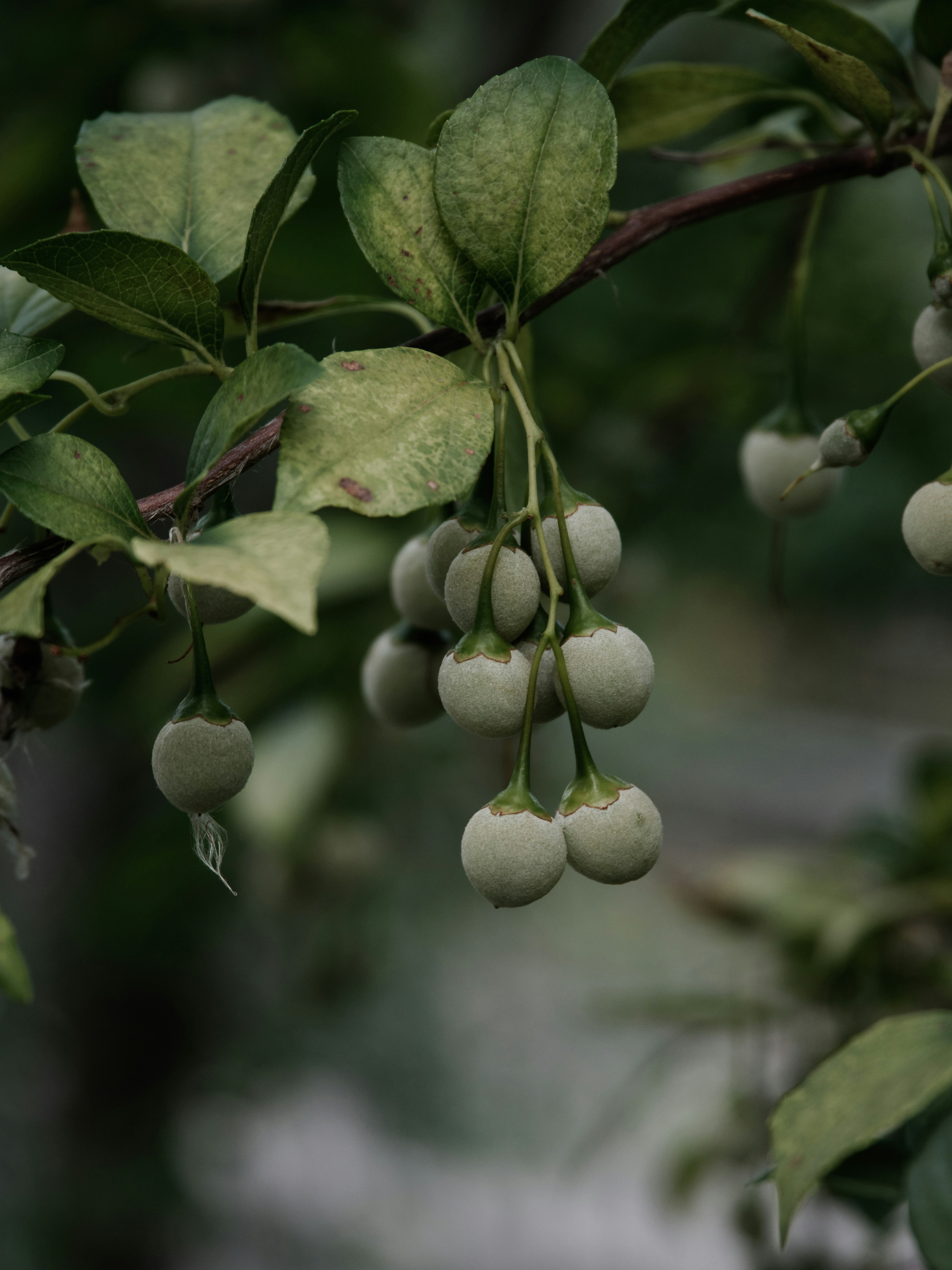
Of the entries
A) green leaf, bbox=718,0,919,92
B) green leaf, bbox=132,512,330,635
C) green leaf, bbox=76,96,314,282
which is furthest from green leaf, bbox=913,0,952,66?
green leaf, bbox=132,512,330,635

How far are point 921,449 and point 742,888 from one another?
419mm

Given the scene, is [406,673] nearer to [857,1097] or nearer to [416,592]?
[416,592]

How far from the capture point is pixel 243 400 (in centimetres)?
26

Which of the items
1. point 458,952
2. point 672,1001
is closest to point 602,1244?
point 458,952

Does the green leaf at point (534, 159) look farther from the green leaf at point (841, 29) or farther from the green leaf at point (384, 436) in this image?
the green leaf at point (841, 29)

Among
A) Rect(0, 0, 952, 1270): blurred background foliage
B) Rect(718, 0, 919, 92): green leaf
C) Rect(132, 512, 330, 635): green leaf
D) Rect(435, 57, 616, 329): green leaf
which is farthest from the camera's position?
Rect(0, 0, 952, 1270): blurred background foliage

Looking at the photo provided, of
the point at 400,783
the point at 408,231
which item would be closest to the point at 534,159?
the point at 408,231

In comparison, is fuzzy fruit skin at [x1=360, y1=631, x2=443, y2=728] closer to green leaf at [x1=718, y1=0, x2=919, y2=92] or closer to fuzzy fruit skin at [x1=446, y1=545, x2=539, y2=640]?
Answer: fuzzy fruit skin at [x1=446, y1=545, x2=539, y2=640]

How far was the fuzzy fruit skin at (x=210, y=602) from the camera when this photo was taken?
0.31 meters

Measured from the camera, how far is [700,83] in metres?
0.45

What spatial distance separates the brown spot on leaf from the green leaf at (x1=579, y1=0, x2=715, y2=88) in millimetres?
215

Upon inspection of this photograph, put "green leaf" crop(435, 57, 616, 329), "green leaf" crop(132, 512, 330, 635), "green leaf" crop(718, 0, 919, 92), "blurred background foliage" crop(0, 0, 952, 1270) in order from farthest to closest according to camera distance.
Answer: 1. "blurred background foliage" crop(0, 0, 952, 1270)
2. "green leaf" crop(718, 0, 919, 92)
3. "green leaf" crop(435, 57, 616, 329)
4. "green leaf" crop(132, 512, 330, 635)

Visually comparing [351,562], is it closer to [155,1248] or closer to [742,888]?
[742,888]

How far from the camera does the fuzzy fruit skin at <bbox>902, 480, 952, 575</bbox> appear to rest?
12.7 inches
